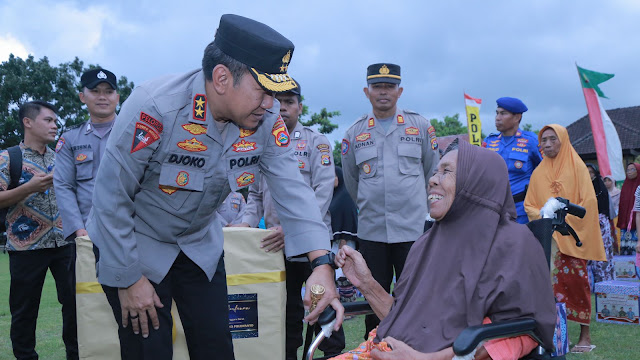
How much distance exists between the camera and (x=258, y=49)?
2104mm

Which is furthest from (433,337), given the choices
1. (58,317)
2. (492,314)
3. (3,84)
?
(3,84)

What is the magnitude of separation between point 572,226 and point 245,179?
3860 millimetres

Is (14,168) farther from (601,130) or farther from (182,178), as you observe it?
(601,130)

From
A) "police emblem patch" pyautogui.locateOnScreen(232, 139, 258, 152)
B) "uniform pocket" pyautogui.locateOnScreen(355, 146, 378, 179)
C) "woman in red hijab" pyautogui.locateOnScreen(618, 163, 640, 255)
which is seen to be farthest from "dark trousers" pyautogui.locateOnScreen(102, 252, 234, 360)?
"woman in red hijab" pyautogui.locateOnScreen(618, 163, 640, 255)

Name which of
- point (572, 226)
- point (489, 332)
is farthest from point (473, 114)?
point (489, 332)

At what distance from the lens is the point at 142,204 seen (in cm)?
236

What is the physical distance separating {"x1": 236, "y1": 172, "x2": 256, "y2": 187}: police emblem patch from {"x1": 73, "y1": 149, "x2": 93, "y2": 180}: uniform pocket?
7.26 feet

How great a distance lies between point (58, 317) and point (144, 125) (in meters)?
5.79

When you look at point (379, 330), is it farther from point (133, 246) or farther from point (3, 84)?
point (3, 84)

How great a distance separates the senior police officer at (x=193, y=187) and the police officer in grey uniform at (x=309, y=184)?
65.1 inches

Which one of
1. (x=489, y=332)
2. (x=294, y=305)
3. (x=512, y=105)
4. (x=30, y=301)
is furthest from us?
(x=512, y=105)

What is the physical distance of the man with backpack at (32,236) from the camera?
4469mm

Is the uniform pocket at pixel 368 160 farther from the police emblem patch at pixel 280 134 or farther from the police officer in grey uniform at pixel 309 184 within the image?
the police emblem patch at pixel 280 134

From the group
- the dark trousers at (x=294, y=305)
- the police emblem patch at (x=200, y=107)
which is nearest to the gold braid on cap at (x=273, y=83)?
the police emblem patch at (x=200, y=107)
